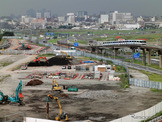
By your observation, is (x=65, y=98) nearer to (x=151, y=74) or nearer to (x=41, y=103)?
(x=41, y=103)

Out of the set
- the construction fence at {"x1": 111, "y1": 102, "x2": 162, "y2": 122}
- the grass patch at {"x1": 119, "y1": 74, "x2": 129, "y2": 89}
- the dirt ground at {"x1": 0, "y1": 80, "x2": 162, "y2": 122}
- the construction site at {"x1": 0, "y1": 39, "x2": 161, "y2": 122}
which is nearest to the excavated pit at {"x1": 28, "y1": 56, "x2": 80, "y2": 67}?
the construction site at {"x1": 0, "y1": 39, "x2": 161, "y2": 122}

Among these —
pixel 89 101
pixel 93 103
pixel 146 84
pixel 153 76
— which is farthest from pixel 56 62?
pixel 93 103

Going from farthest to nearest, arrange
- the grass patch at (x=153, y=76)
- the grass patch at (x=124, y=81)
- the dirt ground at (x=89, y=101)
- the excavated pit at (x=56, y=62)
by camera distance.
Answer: the excavated pit at (x=56, y=62) < the grass patch at (x=153, y=76) < the grass patch at (x=124, y=81) < the dirt ground at (x=89, y=101)

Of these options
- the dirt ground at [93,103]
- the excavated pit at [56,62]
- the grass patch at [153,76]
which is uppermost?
the excavated pit at [56,62]

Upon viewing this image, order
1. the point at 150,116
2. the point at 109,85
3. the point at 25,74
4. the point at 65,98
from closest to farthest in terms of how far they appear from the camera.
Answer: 1. the point at 150,116
2. the point at 65,98
3. the point at 109,85
4. the point at 25,74

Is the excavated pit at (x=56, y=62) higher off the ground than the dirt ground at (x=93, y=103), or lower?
higher

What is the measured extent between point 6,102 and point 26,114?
702cm

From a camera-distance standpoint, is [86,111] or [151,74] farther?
[151,74]

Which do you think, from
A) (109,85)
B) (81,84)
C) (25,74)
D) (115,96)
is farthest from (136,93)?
(25,74)

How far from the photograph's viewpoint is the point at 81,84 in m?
64.8

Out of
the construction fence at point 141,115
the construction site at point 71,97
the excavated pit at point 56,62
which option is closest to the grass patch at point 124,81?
the construction site at point 71,97

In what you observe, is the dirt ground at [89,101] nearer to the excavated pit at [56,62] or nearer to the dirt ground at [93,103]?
the dirt ground at [93,103]

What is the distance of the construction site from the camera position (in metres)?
42.2

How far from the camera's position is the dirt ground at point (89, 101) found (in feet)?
140
